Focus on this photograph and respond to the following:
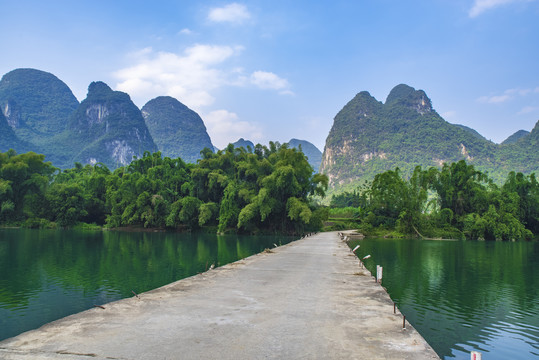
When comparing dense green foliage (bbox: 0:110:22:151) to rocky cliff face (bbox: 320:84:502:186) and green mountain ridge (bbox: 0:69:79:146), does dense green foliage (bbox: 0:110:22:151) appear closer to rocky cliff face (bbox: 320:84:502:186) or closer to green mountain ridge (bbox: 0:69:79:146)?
green mountain ridge (bbox: 0:69:79:146)

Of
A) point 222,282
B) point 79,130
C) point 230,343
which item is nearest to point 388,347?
point 230,343

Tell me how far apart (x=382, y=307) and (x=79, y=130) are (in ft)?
598

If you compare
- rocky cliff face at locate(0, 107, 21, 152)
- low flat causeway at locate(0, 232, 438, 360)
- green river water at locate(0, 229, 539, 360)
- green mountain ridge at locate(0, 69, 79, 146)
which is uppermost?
green mountain ridge at locate(0, 69, 79, 146)

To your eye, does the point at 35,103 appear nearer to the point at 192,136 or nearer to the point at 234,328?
the point at 192,136

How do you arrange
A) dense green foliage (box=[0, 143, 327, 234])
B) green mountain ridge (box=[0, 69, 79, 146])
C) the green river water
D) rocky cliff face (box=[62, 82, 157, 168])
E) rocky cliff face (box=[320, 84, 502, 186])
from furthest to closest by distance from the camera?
1. green mountain ridge (box=[0, 69, 79, 146])
2. rocky cliff face (box=[62, 82, 157, 168])
3. rocky cliff face (box=[320, 84, 502, 186])
4. dense green foliage (box=[0, 143, 327, 234])
5. the green river water

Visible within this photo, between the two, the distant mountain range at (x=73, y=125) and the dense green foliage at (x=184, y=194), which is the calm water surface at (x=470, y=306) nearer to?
the dense green foliage at (x=184, y=194)

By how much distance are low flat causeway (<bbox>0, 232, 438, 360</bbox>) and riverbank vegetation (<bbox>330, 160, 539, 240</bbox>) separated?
3848 centimetres

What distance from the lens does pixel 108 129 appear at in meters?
159

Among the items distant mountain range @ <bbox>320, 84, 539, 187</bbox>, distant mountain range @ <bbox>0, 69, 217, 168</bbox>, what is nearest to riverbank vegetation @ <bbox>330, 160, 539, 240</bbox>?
distant mountain range @ <bbox>320, 84, 539, 187</bbox>

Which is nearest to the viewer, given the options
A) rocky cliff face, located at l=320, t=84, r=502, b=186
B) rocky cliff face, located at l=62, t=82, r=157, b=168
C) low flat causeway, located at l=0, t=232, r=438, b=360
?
low flat causeway, located at l=0, t=232, r=438, b=360

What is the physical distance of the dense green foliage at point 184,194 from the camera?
124 feet

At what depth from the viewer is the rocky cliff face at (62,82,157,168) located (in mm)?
149750

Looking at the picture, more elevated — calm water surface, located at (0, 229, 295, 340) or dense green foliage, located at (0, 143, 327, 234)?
dense green foliage, located at (0, 143, 327, 234)

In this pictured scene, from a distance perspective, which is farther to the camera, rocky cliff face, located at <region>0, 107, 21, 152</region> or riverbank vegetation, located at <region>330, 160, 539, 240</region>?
rocky cliff face, located at <region>0, 107, 21, 152</region>
